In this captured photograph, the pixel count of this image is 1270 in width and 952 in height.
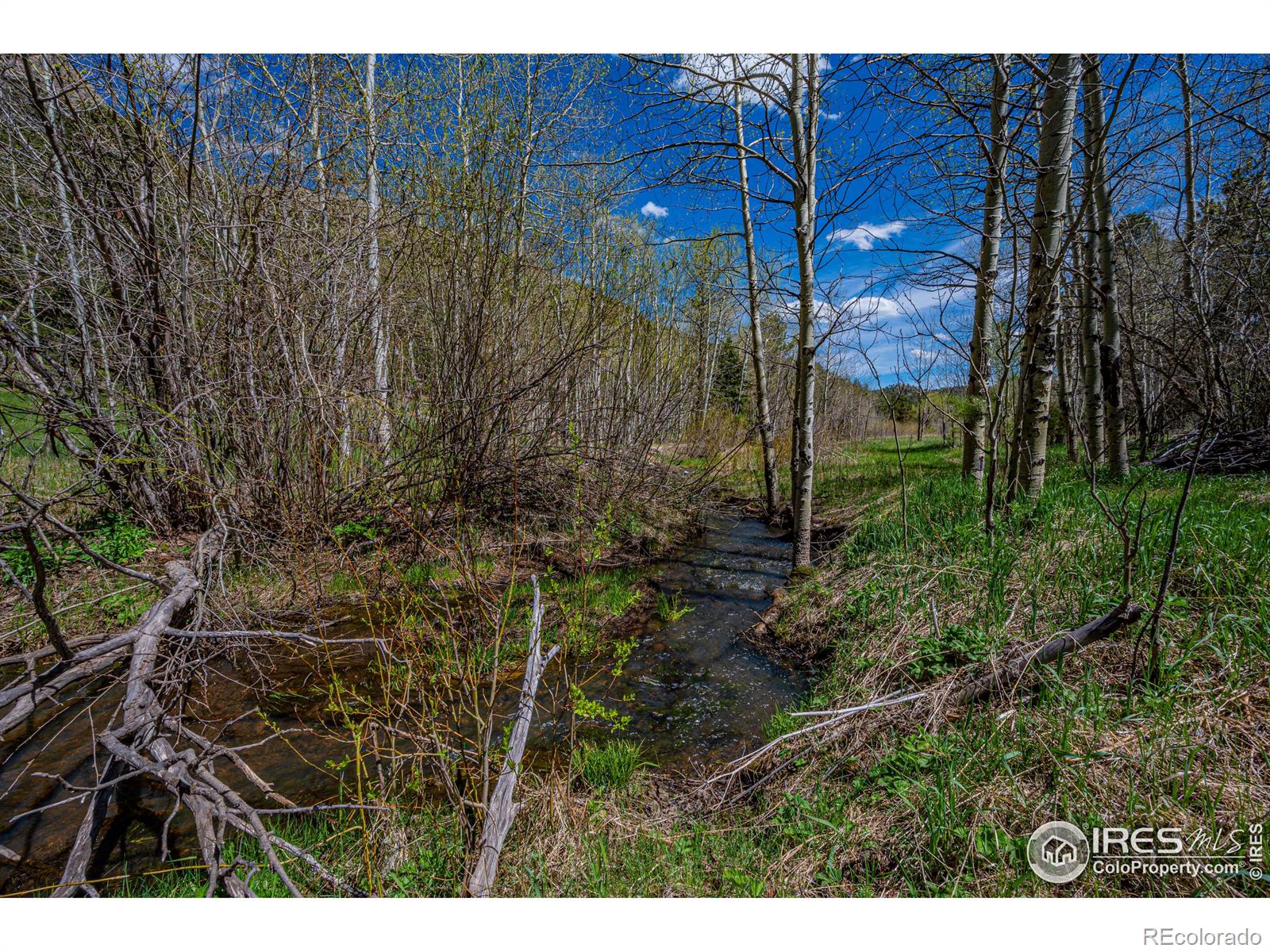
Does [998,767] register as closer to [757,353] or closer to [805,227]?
[805,227]

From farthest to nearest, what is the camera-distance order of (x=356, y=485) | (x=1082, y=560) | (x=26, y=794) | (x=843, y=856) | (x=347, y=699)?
(x=356, y=485) < (x=347, y=699) < (x=1082, y=560) < (x=26, y=794) < (x=843, y=856)

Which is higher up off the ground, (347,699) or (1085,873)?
(1085,873)

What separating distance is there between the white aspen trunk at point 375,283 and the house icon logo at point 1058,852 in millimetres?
4979

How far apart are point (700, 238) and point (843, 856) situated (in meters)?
5.17

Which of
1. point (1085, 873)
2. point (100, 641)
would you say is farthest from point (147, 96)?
point (1085, 873)

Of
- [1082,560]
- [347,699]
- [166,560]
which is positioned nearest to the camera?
[1082,560]

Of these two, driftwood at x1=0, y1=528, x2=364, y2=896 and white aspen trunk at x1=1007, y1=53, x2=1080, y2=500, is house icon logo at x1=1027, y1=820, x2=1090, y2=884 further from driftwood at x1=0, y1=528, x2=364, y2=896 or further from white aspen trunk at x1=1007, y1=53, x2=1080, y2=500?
white aspen trunk at x1=1007, y1=53, x2=1080, y2=500

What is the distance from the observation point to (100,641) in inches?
122

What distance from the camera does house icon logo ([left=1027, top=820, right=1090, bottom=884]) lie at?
1.64 metres

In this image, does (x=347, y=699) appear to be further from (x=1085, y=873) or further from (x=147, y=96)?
(x=147, y=96)
